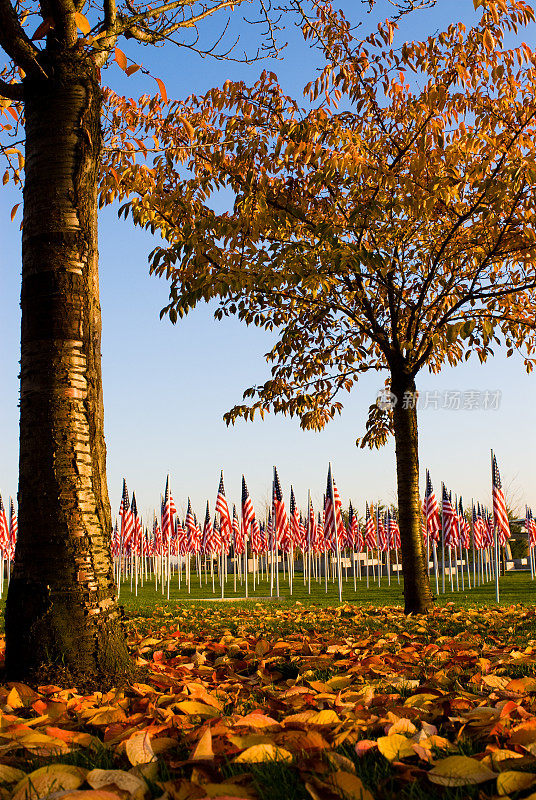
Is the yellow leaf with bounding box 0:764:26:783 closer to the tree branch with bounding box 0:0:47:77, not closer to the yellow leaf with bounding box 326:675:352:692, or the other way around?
the yellow leaf with bounding box 326:675:352:692

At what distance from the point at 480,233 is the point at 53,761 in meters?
7.99

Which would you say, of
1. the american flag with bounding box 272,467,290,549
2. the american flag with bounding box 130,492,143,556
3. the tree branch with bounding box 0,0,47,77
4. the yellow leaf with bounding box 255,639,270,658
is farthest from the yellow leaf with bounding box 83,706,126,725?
the american flag with bounding box 130,492,143,556

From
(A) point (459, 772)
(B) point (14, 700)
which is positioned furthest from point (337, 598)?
(A) point (459, 772)

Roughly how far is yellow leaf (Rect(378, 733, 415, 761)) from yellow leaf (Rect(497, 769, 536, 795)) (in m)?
0.40

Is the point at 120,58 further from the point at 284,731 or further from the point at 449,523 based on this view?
the point at 449,523

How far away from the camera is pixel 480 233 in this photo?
8.59m

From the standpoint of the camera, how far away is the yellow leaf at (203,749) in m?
2.20

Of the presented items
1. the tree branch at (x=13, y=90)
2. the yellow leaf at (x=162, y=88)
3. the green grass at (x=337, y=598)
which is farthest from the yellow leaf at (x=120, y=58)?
the green grass at (x=337, y=598)

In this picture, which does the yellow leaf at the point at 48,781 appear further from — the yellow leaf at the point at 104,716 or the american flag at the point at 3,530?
the american flag at the point at 3,530

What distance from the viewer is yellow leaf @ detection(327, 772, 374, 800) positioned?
182cm

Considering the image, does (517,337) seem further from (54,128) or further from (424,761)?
(424,761)

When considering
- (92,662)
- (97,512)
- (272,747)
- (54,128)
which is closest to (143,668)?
(92,662)

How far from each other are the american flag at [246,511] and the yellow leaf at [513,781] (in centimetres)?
2119

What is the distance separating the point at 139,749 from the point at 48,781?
1.27 ft
